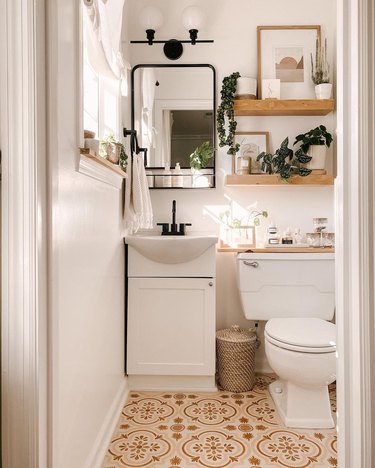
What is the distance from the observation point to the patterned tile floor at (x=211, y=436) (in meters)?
1.92

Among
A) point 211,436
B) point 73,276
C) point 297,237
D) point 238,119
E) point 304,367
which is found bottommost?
point 211,436

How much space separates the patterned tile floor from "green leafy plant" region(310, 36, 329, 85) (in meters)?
2.02

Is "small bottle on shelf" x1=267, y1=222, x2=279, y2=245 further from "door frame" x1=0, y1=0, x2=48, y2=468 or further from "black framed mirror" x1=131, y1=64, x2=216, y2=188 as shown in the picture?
"door frame" x1=0, y1=0, x2=48, y2=468

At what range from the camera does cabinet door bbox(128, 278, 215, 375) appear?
264 centimetres

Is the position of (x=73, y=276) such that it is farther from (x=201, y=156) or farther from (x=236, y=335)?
(x=201, y=156)

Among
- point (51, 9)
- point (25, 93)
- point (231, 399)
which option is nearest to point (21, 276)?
point (25, 93)

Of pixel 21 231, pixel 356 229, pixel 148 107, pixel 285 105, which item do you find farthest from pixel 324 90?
pixel 21 231

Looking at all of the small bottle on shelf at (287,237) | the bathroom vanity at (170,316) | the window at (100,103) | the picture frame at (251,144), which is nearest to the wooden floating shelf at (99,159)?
the window at (100,103)

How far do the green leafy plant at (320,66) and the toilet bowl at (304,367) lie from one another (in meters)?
1.60

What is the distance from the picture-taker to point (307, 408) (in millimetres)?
2275

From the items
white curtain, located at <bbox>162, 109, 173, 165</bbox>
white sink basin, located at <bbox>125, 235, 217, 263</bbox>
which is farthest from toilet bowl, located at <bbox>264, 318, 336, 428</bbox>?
white curtain, located at <bbox>162, 109, 173, 165</bbox>

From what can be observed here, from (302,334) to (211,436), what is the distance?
0.68 meters

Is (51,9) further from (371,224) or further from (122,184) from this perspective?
(122,184)

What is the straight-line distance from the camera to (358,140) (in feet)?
3.88
